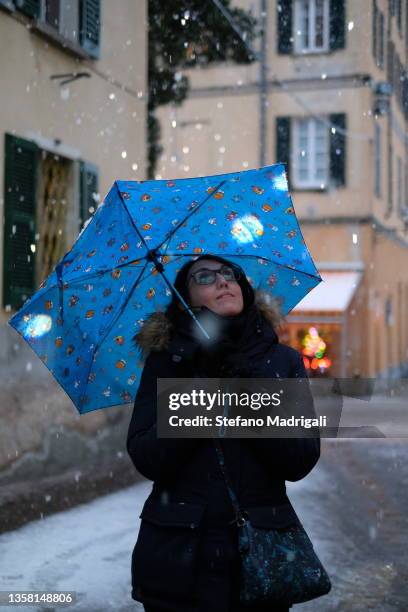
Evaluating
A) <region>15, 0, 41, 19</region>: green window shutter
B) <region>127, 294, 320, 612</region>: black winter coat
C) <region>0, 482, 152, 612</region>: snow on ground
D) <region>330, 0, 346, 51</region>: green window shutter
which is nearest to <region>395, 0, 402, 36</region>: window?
<region>330, 0, 346, 51</region>: green window shutter

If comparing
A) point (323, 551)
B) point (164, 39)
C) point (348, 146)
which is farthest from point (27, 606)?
point (348, 146)

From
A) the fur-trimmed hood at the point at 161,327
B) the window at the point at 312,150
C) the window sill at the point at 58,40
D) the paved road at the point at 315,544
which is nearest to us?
the fur-trimmed hood at the point at 161,327

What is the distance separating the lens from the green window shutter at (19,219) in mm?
9336

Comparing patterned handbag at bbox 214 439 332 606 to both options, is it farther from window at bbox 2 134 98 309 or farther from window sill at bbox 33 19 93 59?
window sill at bbox 33 19 93 59

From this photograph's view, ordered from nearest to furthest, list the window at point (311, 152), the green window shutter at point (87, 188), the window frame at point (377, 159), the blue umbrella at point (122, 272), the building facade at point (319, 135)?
the blue umbrella at point (122, 272), the green window shutter at point (87, 188), the building facade at point (319, 135), the window at point (311, 152), the window frame at point (377, 159)

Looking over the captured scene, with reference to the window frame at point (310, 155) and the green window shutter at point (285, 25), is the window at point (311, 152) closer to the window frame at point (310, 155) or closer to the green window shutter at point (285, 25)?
the window frame at point (310, 155)

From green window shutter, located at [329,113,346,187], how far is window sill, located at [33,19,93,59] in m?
12.9

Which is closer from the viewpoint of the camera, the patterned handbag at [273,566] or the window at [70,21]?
the patterned handbag at [273,566]

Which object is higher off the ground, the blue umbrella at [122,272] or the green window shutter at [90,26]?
the green window shutter at [90,26]

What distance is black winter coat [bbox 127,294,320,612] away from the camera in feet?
9.28

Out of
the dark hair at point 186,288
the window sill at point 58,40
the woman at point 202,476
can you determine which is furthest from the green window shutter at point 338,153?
the woman at point 202,476

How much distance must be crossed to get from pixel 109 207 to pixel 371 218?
67.1ft

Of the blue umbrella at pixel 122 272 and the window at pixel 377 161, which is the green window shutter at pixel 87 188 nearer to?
the blue umbrella at pixel 122 272

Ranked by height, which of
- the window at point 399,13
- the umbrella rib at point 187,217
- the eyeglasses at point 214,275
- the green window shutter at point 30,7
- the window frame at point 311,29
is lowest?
the eyeglasses at point 214,275
